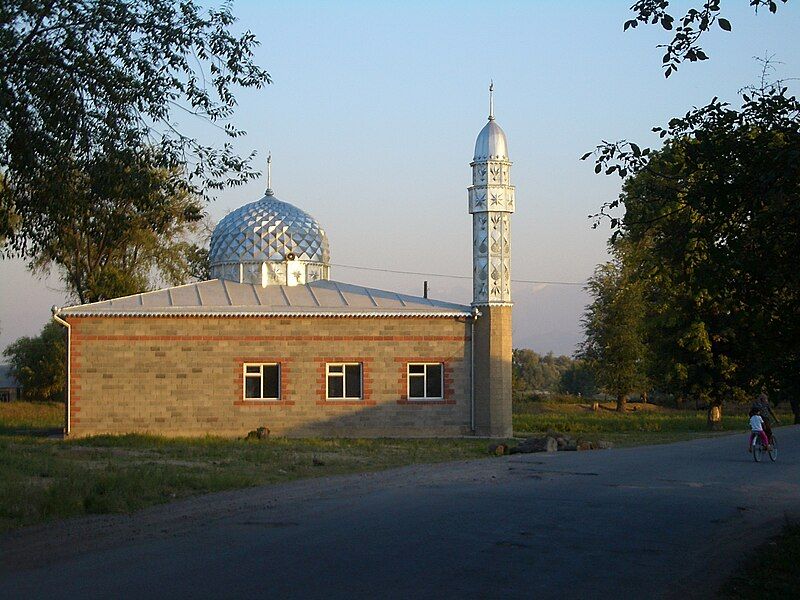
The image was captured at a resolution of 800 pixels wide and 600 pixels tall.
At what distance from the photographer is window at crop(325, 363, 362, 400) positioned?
3194 centimetres

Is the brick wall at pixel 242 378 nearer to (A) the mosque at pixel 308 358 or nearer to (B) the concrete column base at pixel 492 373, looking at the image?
(A) the mosque at pixel 308 358

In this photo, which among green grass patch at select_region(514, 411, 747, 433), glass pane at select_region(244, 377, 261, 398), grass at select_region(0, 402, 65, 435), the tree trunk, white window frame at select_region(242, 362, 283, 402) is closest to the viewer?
white window frame at select_region(242, 362, 283, 402)

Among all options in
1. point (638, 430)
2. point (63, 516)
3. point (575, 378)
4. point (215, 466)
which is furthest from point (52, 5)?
point (575, 378)

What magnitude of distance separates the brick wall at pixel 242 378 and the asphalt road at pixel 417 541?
1353 cm

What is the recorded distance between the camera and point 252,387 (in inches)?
1247

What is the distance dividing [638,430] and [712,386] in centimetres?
535

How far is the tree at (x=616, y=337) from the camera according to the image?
195 feet

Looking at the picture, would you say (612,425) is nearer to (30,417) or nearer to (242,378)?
(242,378)

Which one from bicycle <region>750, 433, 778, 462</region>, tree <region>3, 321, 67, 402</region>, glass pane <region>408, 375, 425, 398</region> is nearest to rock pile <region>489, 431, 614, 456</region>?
bicycle <region>750, 433, 778, 462</region>

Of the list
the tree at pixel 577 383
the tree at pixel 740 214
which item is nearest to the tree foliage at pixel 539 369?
the tree at pixel 577 383

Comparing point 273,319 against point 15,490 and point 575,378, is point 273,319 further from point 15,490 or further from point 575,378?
point 575,378

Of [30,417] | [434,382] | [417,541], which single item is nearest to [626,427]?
[434,382]

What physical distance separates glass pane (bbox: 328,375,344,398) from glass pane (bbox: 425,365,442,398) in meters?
2.59

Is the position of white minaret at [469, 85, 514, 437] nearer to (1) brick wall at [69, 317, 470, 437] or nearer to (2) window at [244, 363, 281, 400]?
(1) brick wall at [69, 317, 470, 437]
